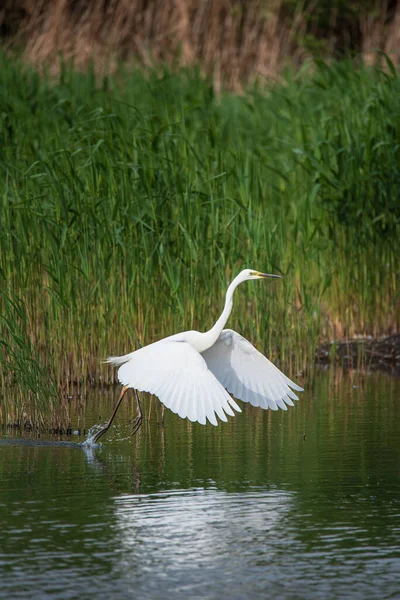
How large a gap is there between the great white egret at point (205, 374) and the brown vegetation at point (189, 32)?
11.4 m

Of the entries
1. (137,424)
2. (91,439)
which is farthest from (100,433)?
(137,424)

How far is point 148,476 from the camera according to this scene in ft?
20.9

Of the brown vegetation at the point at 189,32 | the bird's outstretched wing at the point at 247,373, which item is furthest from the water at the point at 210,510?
the brown vegetation at the point at 189,32

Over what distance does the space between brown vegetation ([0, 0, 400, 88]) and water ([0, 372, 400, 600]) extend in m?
11.9

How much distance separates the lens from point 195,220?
928cm

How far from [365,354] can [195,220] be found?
2085 mm

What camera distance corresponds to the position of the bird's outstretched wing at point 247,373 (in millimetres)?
7410

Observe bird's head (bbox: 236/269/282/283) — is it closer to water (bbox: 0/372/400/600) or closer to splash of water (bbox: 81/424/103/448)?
water (bbox: 0/372/400/600)

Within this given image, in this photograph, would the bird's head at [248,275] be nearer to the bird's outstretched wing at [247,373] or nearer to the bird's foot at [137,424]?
the bird's outstretched wing at [247,373]

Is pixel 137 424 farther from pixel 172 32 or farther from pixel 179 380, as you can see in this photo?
pixel 172 32

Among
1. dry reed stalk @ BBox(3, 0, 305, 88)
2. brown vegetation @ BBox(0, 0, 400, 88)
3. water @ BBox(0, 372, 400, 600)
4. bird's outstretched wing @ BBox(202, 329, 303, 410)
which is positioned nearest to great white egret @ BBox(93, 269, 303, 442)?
bird's outstretched wing @ BBox(202, 329, 303, 410)

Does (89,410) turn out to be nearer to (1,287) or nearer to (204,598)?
(1,287)

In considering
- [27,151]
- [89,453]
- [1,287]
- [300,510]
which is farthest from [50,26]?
[300,510]

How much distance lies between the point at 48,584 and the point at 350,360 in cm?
617
